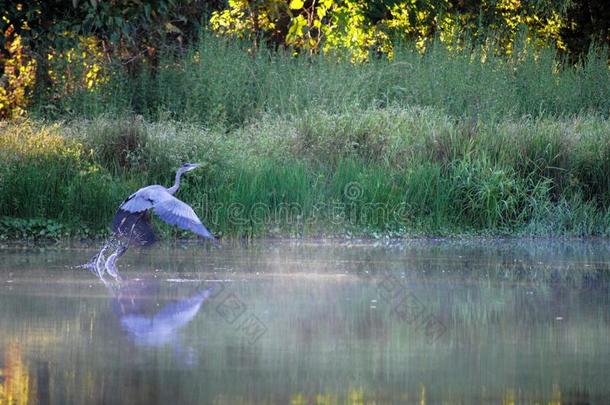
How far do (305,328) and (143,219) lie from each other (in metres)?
4.10

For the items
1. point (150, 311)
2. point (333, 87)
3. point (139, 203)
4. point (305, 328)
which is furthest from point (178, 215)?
point (333, 87)

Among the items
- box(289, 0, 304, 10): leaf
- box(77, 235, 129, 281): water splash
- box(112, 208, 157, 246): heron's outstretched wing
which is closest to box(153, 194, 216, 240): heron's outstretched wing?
box(112, 208, 157, 246): heron's outstretched wing

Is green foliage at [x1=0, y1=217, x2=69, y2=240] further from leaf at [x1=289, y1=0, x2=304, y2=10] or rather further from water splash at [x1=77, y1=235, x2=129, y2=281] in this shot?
leaf at [x1=289, y1=0, x2=304, y2=10]

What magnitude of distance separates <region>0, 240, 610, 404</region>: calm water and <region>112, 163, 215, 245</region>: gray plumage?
0.34m

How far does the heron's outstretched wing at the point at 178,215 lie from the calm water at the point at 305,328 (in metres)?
0.45

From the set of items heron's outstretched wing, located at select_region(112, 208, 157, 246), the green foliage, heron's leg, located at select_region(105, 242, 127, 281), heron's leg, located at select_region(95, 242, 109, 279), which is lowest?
the green foliage

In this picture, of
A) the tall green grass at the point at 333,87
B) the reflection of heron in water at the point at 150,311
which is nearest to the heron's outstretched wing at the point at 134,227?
the reflection of heron in water at the point at 150,311

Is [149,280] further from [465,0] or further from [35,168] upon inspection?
[465,0]

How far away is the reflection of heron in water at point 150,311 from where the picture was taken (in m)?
8.37

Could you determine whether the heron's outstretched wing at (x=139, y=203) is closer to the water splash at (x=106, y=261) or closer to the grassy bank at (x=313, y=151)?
the water splash at (x=106, y=261)

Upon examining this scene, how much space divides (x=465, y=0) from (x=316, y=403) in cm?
1889

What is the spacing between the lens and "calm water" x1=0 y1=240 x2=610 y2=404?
6.79m

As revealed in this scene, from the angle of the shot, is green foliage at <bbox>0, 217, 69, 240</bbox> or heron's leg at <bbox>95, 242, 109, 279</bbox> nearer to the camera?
heron's leg at <bbox>95, 242, 109, 279</bbox>

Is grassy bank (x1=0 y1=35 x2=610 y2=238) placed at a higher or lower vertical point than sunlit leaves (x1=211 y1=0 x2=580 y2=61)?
lower
